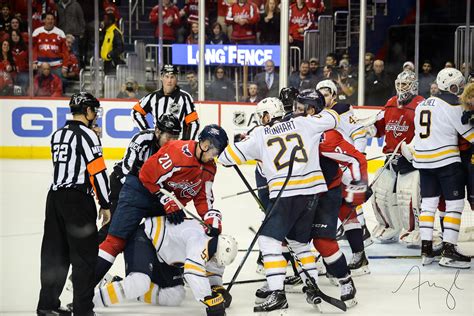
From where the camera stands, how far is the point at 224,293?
504 centimetres

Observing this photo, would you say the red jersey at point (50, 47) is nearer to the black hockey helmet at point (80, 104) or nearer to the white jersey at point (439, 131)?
the white jersey at point (439, 131)

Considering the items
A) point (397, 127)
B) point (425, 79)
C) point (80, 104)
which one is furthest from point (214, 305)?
point (425, 79)

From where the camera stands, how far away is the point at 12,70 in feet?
38.8

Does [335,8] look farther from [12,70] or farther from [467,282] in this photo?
[467,282]

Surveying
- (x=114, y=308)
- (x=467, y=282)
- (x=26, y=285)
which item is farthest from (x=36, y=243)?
(x=467, y=282)

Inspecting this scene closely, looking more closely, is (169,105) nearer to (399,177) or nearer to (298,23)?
(399,177)

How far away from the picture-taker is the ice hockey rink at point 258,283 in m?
5.04

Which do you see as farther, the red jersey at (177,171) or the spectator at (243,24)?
the spectator at (243,24)

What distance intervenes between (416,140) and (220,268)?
188cm

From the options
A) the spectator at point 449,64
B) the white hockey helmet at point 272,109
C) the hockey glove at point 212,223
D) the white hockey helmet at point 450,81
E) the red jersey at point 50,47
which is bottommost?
the hockey glove at point 212,223

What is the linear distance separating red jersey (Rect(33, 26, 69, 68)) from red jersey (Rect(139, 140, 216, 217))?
7293 millimetres

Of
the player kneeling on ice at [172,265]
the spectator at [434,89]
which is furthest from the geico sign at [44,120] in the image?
the player kneeling on ice at [172,265]

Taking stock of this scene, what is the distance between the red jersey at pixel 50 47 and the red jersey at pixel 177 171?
7.29 m

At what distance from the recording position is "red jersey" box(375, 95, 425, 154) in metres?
6.55
